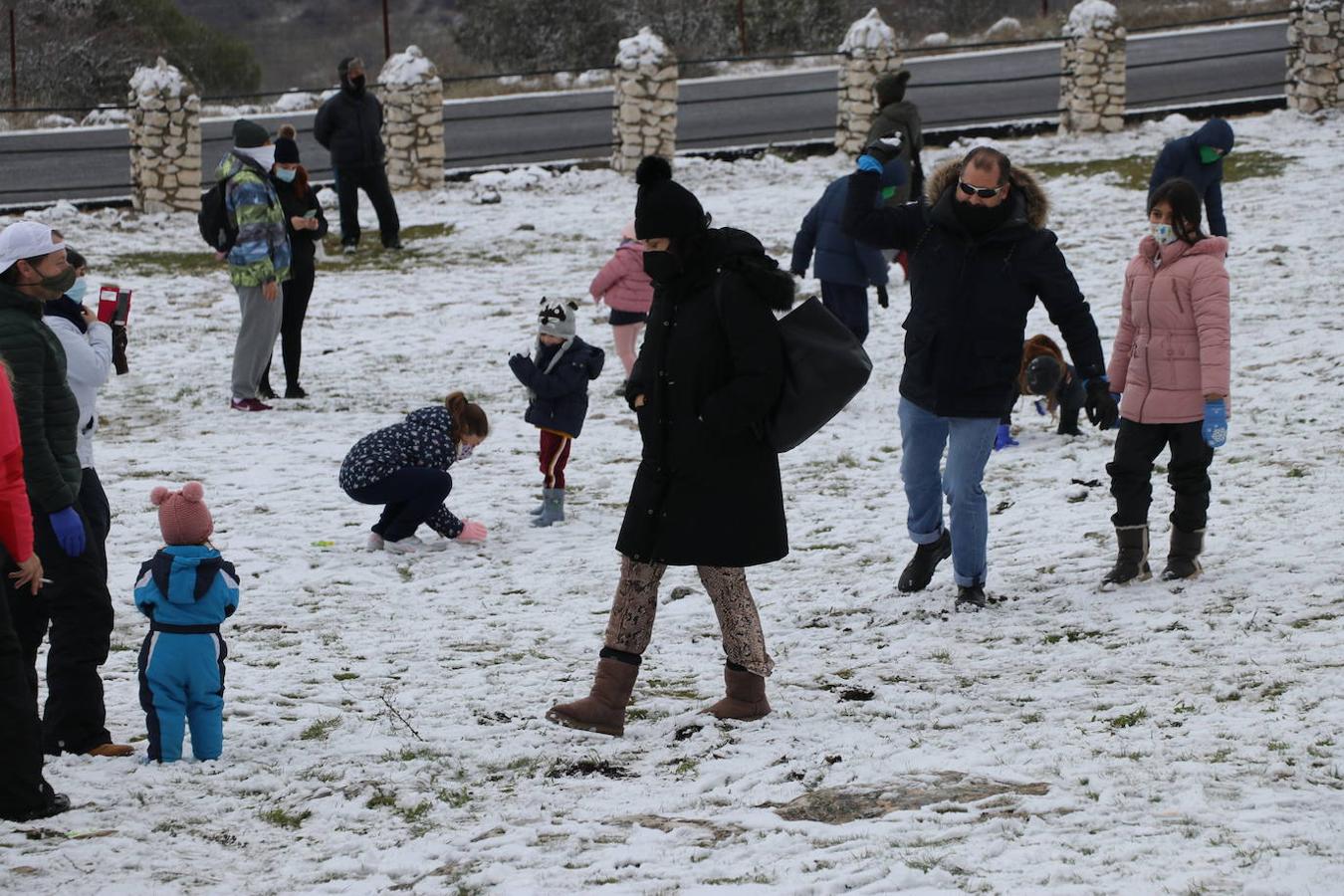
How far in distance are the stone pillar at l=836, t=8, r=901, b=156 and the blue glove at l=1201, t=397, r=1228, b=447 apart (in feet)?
46.7

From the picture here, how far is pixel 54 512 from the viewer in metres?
5.20

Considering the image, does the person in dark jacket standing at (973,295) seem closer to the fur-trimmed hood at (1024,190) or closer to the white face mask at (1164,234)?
the fur-trimmed hood at (1024,190)

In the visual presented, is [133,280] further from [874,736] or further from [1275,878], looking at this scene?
[1275,878]

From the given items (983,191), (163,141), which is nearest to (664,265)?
(983,191)

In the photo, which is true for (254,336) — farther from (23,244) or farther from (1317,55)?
(1317,55)

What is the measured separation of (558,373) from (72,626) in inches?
145

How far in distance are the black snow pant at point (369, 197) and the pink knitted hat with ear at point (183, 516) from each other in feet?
38.5

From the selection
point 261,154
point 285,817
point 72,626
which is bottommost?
point 285,817

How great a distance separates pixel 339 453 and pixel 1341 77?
51.9 ft

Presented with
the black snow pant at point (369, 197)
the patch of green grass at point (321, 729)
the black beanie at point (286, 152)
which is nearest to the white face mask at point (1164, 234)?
the patch of green grass at point (321, 729)

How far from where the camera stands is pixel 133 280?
16.2m

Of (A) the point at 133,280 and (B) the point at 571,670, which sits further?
(A) the point at 133,280

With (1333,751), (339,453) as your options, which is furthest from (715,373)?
(339,453)

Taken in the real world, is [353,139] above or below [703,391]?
above
